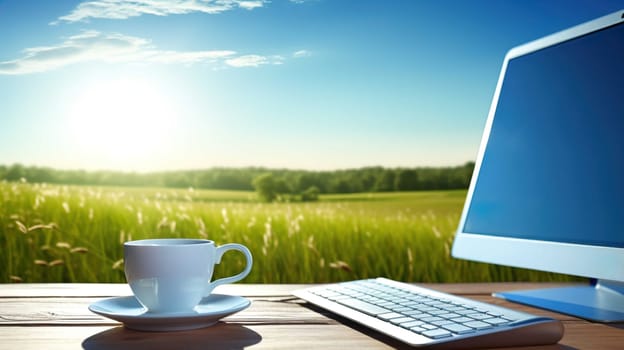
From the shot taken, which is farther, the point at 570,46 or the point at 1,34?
the point at 1,34

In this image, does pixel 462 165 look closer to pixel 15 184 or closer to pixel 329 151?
pixel 329 151

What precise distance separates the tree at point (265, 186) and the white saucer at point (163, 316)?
1.77 metres

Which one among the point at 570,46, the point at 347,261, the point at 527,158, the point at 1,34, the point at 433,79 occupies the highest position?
the point at 1,34

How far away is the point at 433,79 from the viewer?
2.63 meters

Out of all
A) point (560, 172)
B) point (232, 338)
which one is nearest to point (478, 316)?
point (232, 338)

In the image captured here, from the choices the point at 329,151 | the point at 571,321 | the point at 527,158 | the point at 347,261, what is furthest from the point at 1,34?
the point at 571,321

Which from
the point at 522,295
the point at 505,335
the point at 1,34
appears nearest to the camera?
the point at 505,335

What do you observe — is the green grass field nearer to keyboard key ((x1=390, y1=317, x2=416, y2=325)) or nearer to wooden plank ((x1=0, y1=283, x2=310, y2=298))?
wooden plank ((x1=0, y1=283, x2=310, y2=298))

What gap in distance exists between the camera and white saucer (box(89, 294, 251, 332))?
0.74m

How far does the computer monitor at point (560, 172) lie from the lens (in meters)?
0.93

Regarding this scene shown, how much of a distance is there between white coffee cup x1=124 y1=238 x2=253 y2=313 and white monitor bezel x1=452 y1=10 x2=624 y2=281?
514 millimetres

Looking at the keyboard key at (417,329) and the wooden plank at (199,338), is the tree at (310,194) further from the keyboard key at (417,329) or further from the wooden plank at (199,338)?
the keyboard key at (417,329)

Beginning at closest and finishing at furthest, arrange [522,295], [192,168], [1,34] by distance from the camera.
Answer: [522,295], [1,34], [192,168]

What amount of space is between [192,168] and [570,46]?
173cm
